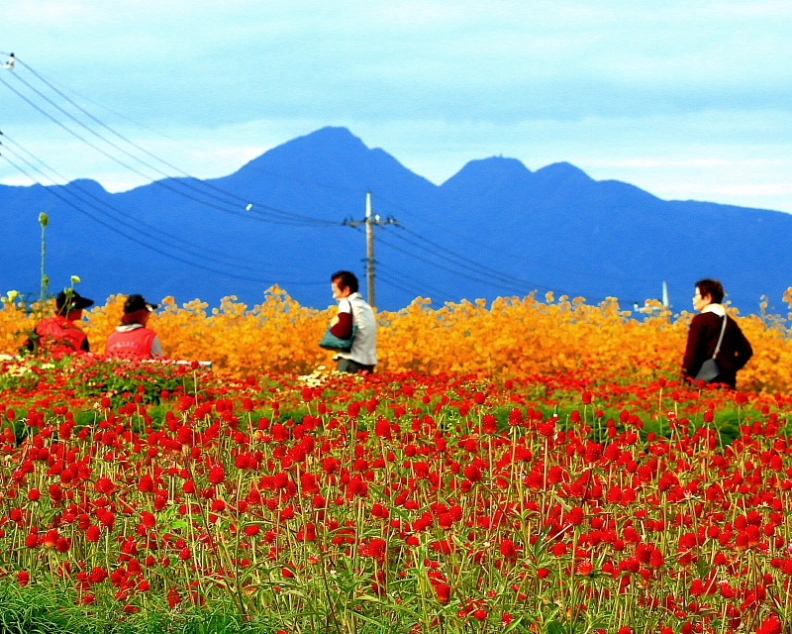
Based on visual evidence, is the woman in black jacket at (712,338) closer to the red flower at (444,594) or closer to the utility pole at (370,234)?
the red flower at (444,594)

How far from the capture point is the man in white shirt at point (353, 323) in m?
11.2

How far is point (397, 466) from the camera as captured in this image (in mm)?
5945

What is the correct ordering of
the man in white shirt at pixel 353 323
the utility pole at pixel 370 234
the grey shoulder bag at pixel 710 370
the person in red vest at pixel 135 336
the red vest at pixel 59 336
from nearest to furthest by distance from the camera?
the grey shoulder bag at pixel 710 370 → the man in white shirt at pixel 353 323 → the person in red vest at pixel 135 336 → the red vest at pixel 59 336 → the utility pole at pixel 370 234

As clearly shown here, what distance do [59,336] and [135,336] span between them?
6.77 feet

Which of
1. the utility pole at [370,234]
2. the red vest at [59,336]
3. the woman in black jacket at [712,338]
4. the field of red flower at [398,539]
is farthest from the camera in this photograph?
the utility pole at [370,234]

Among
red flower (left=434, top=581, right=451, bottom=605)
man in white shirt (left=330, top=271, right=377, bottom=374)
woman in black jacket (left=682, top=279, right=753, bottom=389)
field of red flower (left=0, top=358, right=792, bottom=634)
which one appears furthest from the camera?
man in white shirt (left=330, top=271, right=377, bottom=374)

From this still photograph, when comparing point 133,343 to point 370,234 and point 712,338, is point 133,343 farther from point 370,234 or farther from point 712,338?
point 370,234

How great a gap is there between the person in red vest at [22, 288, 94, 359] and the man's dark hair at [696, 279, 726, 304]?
6712 millimetres

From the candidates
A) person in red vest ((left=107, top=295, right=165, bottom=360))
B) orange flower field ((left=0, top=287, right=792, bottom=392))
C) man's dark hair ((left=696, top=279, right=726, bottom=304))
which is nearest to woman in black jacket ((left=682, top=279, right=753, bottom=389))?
man's dark hair ((left=696, top=279, right=726, bottom=304))

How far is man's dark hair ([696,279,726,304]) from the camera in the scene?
34.4 ft

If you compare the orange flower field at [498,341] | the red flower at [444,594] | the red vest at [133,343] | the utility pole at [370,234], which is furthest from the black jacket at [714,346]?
the utility pole at [370,234]

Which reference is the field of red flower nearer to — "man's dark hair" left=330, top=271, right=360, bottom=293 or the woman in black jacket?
the woman in black jacket

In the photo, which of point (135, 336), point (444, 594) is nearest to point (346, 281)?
point (135, 336)

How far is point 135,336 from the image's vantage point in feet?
39.0
